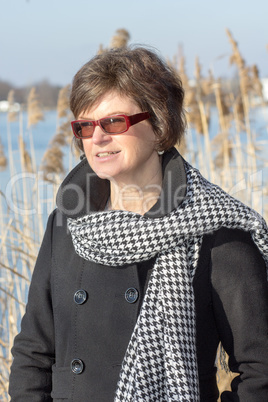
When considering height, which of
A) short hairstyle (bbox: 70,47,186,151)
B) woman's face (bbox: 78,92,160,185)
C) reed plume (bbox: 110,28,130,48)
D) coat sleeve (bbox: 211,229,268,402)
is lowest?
coat sleeve (bbox: 211,229,268,402)

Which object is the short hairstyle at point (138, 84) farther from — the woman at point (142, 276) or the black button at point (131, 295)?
the black button at point (131, 295)

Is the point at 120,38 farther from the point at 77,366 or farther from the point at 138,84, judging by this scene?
the point at 77,366

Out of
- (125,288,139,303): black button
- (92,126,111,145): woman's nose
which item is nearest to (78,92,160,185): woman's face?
(92,126,111,145): woman's nose

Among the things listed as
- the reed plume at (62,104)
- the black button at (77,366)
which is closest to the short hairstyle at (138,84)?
the black button at (77,366)

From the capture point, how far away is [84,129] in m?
1.73

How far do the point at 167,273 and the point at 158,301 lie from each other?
86 millimetres

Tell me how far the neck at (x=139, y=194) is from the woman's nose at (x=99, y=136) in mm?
154

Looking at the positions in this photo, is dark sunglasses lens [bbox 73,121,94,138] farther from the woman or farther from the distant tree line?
the distant tree line

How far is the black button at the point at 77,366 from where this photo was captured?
5.46 feet

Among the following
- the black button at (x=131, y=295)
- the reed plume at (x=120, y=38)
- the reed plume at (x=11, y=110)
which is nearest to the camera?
the black button at (x=131, y=295)

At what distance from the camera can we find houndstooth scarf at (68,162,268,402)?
1613 mm

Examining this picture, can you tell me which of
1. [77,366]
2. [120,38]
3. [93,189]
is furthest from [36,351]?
[120,38]

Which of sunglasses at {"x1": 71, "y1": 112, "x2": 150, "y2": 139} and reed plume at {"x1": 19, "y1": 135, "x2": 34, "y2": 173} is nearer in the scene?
sunglasses at {"x1": 71, "y1": 112, "x2": 150, "y2": 139}

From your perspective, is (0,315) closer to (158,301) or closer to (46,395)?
(46,395)
